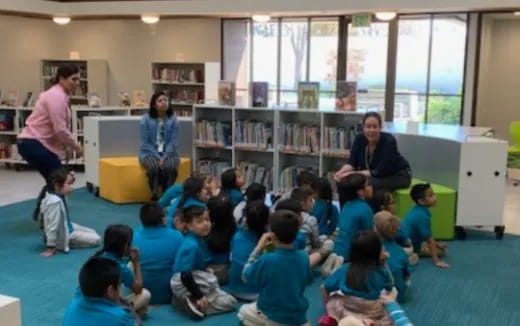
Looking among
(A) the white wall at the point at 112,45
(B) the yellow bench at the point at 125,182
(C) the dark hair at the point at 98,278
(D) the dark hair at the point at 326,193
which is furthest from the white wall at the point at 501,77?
(C) the dark hair at the point at 98,278

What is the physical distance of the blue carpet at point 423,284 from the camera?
363 cm

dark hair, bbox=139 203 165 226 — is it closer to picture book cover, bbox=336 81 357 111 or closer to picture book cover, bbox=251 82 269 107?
picture book cover, bbox=336 81 357 111

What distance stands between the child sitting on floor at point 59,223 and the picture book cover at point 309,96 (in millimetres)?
2841

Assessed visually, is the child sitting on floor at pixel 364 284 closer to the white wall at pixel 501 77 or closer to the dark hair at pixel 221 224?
the dark hair at pixel 221 224

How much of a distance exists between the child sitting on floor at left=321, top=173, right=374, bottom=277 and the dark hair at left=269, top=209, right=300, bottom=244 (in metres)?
1.17

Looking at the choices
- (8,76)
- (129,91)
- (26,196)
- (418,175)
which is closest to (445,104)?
(418,175)

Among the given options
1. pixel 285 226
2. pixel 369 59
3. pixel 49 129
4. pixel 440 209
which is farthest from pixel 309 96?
pixel 369 59

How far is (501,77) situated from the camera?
1094cm

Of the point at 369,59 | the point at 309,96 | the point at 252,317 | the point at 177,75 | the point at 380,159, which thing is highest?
the point at 369,59

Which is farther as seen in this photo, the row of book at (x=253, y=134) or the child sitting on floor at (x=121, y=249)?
the row of book at (x=253, y=134)

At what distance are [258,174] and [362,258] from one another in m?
4.04

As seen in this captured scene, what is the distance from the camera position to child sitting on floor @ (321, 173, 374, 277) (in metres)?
4.06

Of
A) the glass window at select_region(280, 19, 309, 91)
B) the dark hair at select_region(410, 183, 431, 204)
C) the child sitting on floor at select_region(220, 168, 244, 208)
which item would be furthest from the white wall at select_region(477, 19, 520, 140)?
the child sitting on floor at select_region(220, 168, 244, 208)

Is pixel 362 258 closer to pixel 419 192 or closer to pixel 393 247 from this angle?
pixel 393 247
